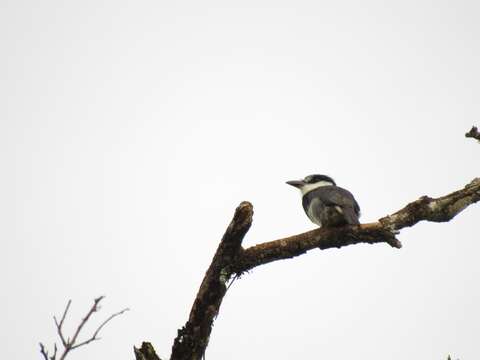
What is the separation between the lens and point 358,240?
173 inches

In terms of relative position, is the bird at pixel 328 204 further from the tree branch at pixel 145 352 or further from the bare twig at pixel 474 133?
the tree branch at pixel 145 352

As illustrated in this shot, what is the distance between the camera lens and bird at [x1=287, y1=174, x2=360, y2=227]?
185 inches

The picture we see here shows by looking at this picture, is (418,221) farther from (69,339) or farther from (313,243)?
(69,339)

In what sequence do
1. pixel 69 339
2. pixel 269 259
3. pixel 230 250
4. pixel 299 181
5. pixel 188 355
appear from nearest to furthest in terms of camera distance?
pixel 69 339, pixel 188 355, pixel 230 250, pixel 269 259, pixel 299 181

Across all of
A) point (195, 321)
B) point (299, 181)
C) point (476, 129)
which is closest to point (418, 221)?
point (476, 129)

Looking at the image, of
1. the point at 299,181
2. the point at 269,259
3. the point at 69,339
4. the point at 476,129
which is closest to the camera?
the point at 69,339

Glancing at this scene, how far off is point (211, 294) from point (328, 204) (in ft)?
6.99

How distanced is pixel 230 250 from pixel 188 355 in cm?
83

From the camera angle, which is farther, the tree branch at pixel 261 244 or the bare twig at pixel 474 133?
the bare twig at pixel 474 133

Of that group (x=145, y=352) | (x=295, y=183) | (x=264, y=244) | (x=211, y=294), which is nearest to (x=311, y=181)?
(x=295, y=183)

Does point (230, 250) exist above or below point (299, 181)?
below

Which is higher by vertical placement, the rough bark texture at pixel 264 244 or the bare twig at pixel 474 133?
the bare twig at pixel 474 133

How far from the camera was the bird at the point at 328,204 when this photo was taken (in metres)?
4.69

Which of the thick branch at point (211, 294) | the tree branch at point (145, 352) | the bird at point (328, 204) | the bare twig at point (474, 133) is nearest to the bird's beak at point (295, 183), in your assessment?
the bird at point (328, 204)
